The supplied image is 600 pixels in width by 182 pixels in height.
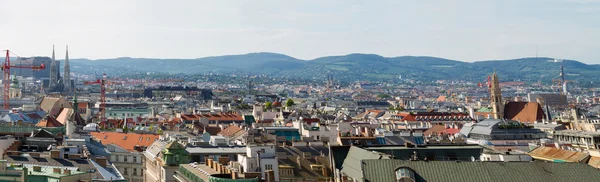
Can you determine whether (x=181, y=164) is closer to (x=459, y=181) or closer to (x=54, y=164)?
(x=54, y=164)

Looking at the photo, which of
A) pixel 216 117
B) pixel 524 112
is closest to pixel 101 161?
pixel 216 117

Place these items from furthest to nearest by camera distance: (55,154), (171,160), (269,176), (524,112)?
(524,112), (171,160), (55,154), (269,176)

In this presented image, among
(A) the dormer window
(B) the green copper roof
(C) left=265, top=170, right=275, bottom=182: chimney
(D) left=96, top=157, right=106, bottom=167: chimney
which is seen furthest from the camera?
(D) left=96, top=157, right=106, bottom=167: chimney

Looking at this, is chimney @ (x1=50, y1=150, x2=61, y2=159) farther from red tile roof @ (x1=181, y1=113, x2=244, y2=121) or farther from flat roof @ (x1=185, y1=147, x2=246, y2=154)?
red tile roof @ (x1=181, y1=113, x2=244, y2=121)

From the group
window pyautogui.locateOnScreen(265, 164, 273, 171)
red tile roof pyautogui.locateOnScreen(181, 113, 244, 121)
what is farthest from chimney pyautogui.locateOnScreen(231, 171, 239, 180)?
red tile roof pyautogui.locateOnScreen(181, 113, 244, 121)

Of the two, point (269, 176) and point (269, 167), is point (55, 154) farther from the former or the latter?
point (269, 176)

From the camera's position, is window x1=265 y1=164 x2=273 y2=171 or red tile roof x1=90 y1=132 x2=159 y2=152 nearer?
window x1=265 y1=164 x2=273 y2=171

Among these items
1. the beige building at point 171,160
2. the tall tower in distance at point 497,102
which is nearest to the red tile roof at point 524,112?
the tall tower in distance at point 497,102

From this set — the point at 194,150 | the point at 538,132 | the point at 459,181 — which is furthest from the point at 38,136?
the point at 538,132
